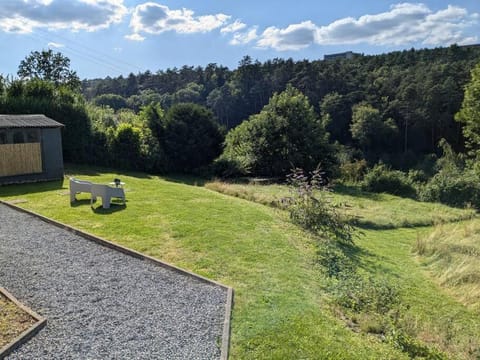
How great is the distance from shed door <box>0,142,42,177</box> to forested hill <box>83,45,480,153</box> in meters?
44.0

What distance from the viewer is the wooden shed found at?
44.5ft

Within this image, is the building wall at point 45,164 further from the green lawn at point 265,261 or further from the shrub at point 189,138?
the shrub at point 189,138

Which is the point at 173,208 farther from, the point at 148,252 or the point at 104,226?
the point at 148,252

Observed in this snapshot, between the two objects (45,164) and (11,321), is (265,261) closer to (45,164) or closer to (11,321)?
(11,321)

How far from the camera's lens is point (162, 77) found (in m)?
86.9

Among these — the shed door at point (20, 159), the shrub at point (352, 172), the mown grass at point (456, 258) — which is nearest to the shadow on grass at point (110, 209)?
the shed door at point (20, 159)

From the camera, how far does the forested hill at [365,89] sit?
4875cm

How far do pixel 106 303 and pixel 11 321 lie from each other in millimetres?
1053

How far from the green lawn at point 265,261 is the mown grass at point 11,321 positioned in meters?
2.32

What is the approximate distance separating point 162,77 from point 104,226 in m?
83.1

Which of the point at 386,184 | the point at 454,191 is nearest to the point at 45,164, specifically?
the point at 386,184

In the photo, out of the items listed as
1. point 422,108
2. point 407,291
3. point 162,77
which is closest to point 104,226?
point 407,291

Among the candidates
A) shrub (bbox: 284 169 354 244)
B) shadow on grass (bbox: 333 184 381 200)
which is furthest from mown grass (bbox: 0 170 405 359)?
shadow on grass (bbox: 333 184 381 200)

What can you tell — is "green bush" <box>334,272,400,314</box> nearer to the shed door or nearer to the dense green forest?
the shed door
